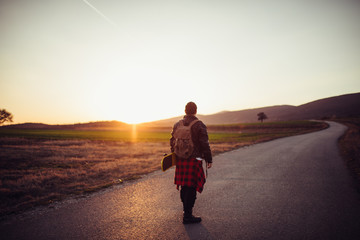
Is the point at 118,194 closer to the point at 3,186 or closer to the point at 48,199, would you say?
the point at 48,199

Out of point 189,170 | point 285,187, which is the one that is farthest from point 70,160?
point 285,187

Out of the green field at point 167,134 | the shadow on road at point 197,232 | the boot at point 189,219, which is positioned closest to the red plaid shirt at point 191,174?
the boot at point 189,219

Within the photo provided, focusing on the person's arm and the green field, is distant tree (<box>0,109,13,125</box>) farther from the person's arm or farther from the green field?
the person's arm

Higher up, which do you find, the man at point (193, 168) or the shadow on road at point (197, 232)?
the man at point (193, 168)

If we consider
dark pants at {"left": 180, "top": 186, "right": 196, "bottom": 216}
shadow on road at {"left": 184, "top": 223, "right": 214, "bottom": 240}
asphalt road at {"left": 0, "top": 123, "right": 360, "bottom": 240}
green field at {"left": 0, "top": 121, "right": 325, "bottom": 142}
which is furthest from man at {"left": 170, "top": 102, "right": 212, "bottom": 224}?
green field at {"left": 0, "top": 121, "right": 325, "bottom": 142}

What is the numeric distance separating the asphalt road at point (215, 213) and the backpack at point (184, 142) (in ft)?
4.42

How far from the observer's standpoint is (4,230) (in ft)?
11.1

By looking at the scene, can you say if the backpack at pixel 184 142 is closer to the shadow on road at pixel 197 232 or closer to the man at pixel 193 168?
the man at pixel 193 168

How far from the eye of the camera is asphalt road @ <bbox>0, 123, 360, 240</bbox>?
3236 millimetres

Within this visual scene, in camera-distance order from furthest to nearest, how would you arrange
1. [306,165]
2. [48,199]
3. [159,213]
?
1. [306,165]
2. [48,199]
3. [159,213]

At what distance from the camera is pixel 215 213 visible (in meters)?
4.02

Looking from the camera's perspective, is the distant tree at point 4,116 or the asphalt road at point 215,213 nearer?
the asphalt road at point 215,213

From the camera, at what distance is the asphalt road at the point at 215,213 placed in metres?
3.24

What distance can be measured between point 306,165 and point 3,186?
12404 mm
